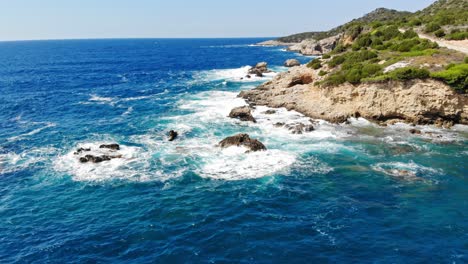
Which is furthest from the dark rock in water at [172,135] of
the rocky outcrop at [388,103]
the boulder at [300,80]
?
the boulder at [300,80]

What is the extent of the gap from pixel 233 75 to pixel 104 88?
125ft

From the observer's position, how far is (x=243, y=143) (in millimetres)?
43938

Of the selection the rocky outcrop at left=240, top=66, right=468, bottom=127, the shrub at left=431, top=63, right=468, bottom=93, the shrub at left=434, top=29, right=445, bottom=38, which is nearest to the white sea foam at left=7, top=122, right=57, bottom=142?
the rocky outcrop at left=240, top=66, right=468, bottom=127

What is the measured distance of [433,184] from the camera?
33.5 metres

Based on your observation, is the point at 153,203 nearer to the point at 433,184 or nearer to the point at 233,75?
the point at 433,184

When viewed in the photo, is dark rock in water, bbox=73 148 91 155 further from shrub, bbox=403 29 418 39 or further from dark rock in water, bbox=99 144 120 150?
shrub, bbox=403 29 418 39

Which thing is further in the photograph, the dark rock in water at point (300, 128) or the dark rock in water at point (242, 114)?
the dark rock in water at point (242, 114)

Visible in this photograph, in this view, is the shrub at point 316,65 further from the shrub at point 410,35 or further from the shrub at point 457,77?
the shrub at point 457,77

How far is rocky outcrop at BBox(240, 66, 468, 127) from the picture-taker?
49.5 metres

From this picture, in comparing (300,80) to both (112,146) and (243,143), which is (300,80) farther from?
(112,146)

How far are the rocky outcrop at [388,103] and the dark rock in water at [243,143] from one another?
16240 mm

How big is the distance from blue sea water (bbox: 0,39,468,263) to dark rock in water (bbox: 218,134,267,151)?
100 cm

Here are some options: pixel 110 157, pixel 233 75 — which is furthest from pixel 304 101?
pixel 233 75

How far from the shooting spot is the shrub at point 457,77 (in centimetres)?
4856
